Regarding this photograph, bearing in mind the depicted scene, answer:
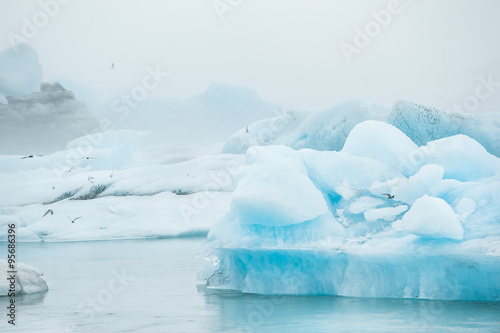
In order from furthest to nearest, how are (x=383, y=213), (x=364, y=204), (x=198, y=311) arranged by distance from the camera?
(x=364, y=204), (x=383, y=213), (x=198, y=311)

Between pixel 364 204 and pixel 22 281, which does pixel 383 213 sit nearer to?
pixel 364 204

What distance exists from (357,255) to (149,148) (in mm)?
41902

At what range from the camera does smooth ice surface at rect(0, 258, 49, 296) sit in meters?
10.2

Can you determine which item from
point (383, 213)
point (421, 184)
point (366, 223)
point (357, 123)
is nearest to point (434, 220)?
point (421, 184)

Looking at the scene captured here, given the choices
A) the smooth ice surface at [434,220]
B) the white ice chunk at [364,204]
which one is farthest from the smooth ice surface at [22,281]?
the smooth ice surface at [434,220]

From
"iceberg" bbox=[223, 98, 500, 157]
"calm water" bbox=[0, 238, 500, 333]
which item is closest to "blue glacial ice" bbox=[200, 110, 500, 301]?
"calm water" bbox=[0, 238, 500, 333]

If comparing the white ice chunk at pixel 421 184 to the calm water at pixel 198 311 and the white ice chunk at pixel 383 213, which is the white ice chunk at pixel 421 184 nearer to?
the white ice chunk at pixel 383 213

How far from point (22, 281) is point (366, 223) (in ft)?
18.2

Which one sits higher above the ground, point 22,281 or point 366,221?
point 366,221

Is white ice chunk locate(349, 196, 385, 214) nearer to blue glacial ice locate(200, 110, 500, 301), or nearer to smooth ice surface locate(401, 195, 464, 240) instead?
blue glacial ice locate(200, 110, 500, 301)

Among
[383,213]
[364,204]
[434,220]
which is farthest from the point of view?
[364,204]

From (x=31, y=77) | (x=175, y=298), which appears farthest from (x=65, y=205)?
(x=31, y=77)

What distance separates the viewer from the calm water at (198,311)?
695cm

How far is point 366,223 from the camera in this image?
8.95 m
